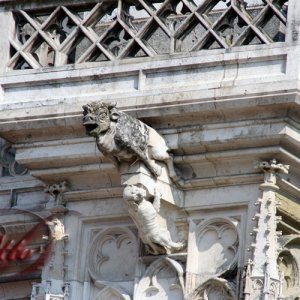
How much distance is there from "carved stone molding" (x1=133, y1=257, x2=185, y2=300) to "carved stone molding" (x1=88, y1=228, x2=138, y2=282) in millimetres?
338

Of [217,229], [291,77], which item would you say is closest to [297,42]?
[291,77]

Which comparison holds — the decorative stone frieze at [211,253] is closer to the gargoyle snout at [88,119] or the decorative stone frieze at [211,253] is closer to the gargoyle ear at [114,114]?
the gargoyle ear at [114,114]

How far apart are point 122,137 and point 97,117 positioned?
1.18 ft

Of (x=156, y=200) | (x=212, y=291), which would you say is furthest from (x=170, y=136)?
(x=212, y=291)

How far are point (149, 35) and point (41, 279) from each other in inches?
108

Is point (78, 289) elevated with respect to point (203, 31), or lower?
lower

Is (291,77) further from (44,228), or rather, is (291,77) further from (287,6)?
(44,228)

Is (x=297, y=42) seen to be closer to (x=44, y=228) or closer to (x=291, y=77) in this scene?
(x=291, y=77)

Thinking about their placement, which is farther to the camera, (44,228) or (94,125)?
(44,228)

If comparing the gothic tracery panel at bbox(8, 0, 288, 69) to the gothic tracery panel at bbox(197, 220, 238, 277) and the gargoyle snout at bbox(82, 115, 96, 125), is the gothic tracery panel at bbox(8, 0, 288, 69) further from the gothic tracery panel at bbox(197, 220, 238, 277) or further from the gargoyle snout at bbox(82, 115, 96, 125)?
the gothic tracery panel at bbox(197, 220, 238, 277)

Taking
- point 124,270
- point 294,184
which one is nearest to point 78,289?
point 124,270

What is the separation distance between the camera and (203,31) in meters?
27.8

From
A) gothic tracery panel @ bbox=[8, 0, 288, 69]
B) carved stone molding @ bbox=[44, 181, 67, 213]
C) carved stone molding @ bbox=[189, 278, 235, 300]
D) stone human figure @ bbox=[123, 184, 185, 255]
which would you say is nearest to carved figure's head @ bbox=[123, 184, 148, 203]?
stone human figure @ bbox=[123, 184, 185, 255]

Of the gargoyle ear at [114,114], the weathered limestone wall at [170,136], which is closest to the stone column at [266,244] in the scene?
the weathered limestone wall at [170,136]
